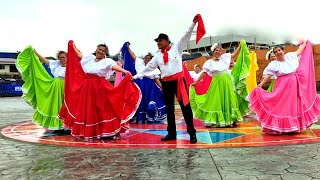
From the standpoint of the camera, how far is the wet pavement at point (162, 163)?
4.02 meters

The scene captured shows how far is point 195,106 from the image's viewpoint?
9117 mm

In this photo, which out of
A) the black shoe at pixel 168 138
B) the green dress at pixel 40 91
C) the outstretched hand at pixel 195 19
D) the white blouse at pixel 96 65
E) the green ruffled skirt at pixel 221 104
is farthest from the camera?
the green ruffled skirt at pixel 221 104

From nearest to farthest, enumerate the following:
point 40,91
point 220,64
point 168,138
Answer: point 168,138 < point 40,91 < point 220,64

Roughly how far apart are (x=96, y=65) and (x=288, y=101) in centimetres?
360

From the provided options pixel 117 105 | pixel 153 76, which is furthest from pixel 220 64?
pixel 117 105

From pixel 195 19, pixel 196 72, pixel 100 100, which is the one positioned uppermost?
pixel 195 19

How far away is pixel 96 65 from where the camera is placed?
22.1ft

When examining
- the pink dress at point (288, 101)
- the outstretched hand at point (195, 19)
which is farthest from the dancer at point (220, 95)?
the outstretched hand at point (195, 19)

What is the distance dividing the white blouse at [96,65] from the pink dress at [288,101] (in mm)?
2883

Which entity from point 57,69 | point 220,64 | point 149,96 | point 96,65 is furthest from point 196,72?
point 96,65

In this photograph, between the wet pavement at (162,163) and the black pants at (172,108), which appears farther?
the black pants at (172,108)

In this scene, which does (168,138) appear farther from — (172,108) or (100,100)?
(100,100)

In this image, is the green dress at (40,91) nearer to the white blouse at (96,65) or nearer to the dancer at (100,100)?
the dancer at (100,100)

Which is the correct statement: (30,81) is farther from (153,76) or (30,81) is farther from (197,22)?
(197,22)
